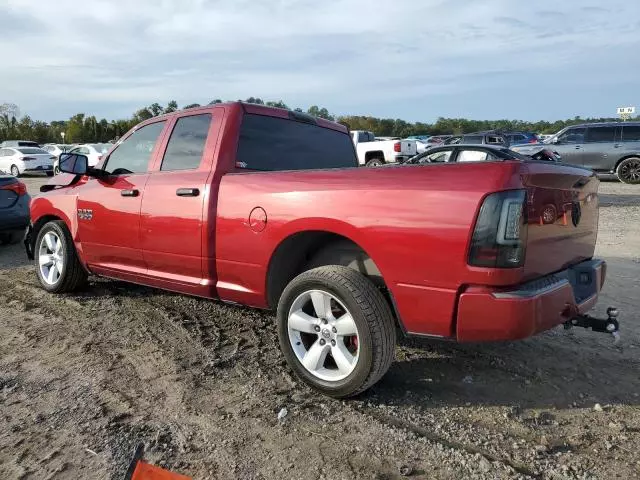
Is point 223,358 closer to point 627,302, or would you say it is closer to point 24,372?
point 24,372

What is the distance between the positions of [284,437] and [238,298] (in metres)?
1.25

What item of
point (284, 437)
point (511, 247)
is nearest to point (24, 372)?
point (284, 437)

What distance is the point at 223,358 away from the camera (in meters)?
3.80

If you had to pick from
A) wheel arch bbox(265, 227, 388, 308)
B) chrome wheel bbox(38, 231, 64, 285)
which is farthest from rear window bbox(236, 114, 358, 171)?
chrome wheel bbox(38, 231, 64, 285)

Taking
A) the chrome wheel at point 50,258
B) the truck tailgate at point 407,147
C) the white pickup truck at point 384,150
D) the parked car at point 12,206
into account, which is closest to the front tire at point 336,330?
the chrome wheel at point 50,258

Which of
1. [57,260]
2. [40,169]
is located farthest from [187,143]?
[40,169]

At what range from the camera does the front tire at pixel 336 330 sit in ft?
9.66

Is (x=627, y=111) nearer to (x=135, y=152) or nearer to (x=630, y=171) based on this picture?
(x=630, y=171)

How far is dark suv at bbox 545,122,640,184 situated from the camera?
15.7m

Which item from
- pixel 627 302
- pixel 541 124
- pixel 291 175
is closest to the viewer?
pixel 291 175

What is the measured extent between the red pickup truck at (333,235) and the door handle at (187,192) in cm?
2

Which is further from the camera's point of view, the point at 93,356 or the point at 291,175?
the point at 93,356

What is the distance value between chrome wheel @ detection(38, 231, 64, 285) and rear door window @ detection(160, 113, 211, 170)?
1798 mm

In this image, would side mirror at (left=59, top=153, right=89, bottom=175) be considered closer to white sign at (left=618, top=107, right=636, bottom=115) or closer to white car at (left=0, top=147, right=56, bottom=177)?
white car at (left=0, top=147, right=56, bottom=177)
